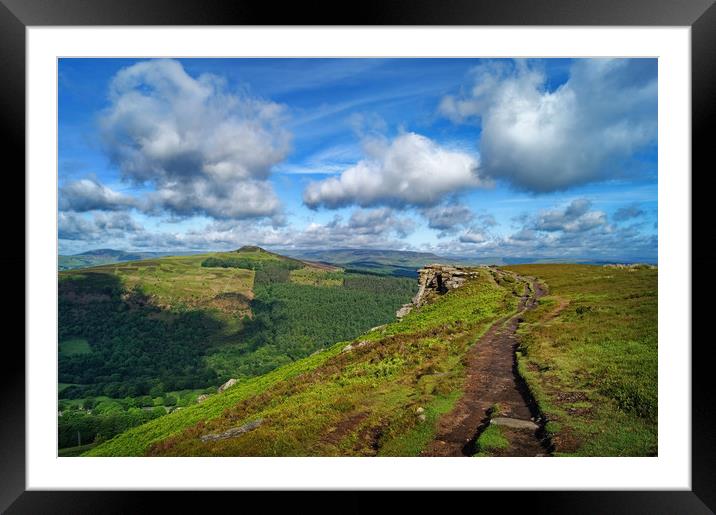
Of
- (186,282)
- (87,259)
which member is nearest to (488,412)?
(87,259)

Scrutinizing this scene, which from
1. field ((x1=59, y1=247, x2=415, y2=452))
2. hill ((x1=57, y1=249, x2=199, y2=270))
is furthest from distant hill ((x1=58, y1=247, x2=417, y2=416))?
hill ((x1=57, y1=249, x2=199, y2=270))

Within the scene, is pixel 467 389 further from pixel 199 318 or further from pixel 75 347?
pixel 199 318

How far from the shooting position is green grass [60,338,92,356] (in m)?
43.0

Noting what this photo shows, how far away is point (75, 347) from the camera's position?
146 feet

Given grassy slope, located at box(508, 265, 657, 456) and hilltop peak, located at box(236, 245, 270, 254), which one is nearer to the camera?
grassy slope, located at box(508, 265, 657, 456)

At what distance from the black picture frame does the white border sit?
0.43ft

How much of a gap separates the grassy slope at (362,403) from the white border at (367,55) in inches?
47.9

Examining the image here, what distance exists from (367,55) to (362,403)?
538 centimetres

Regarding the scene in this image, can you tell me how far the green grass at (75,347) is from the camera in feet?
141

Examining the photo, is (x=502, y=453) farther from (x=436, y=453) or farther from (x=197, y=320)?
(x=197, y=320)

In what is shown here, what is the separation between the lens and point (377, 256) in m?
56.4

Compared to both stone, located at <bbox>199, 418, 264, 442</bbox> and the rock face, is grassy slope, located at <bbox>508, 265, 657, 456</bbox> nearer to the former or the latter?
stone, located at <bbox>199, 418, 264, 442</bbox>

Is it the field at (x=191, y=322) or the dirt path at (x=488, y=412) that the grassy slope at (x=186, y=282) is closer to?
the field at (x=191, y=322)

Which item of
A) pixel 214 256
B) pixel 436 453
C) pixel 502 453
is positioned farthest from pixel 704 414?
pixel 214 256
